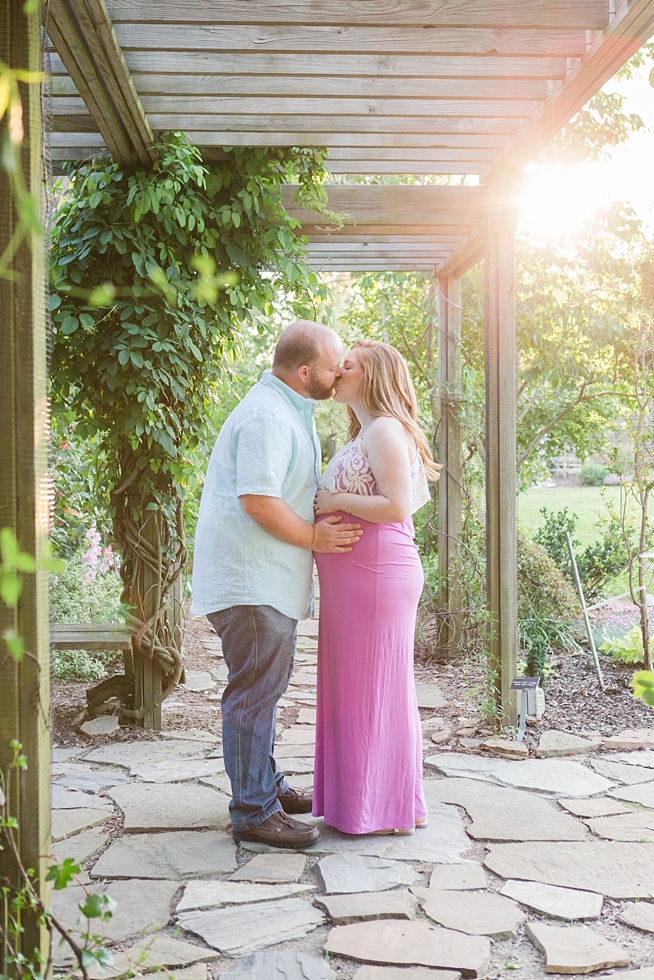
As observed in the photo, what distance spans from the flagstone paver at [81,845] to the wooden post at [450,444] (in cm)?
344

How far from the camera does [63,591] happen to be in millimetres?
5785

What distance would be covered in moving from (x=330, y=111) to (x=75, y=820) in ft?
9.62

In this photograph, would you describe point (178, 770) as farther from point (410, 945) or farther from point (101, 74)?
point (101, 74)

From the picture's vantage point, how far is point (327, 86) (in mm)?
3391

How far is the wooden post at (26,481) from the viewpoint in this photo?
177 cm

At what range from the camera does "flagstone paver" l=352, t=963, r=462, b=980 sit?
2.22m

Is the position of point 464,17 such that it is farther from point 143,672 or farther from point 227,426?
point 143,672

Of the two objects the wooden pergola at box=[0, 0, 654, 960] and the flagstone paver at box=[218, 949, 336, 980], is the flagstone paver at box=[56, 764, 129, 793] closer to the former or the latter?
the flagstone paver at box=[218, 949, 336, 980]

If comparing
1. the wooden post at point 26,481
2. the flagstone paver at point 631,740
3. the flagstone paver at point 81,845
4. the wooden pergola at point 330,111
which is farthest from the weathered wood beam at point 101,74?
the flagstone paver at point 631,740

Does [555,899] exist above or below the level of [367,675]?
below

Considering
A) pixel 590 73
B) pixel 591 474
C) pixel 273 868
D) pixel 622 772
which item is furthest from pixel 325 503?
pixel 591 474

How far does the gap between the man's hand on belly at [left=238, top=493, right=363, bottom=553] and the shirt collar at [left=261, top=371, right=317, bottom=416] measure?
1.29 feet

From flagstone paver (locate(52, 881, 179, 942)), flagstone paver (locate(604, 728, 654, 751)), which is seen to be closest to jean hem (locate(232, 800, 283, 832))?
flagstone paver (locate(52, 881, 179, 942))

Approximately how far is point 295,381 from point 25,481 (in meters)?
1.50
